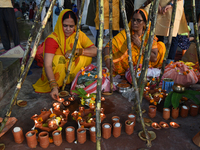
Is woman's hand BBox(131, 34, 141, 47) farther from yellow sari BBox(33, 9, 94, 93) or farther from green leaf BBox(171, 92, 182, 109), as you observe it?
green leaf BBox(171, 92, 182, 109)

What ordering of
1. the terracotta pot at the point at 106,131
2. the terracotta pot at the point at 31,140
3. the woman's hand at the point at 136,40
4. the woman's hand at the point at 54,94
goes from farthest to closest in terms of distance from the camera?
the woman's hand at the point at 136,40 < the woman's hand at the point at 54,94 < the terracotta pot at the point at 106,131 < the terracotta pot at the point at 31,140

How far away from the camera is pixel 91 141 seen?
1.70m

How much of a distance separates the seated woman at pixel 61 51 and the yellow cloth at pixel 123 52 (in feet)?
1.66

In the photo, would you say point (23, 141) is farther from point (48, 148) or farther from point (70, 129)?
point (70, 129)

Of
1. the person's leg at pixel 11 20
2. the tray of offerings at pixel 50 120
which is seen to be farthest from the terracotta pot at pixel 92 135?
the person's leg at pixel 11 20

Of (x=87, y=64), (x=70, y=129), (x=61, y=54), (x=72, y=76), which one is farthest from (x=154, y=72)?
(x=70, y=129)

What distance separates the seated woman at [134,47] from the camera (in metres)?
2.96

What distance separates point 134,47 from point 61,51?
1.39 meters

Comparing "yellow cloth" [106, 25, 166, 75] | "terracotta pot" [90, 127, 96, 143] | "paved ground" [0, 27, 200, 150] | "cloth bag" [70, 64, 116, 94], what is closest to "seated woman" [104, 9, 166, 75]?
"yellow cloth" [106, 25, 166, 75]

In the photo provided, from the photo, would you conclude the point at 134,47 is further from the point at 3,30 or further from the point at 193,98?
the point at 3,30

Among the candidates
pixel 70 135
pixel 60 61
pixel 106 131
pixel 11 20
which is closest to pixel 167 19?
pixel 60 61

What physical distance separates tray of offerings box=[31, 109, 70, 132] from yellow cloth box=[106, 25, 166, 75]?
1737 mm

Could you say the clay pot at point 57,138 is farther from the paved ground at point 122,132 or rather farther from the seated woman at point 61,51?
the seated woman at point 61,51

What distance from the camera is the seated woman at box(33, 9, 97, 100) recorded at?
107 inches
